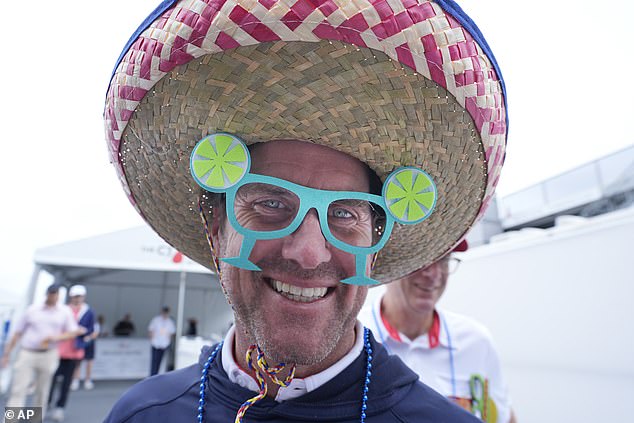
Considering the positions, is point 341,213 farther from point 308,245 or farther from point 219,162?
point 219,162

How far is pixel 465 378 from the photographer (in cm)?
205

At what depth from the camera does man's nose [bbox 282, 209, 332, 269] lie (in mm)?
847

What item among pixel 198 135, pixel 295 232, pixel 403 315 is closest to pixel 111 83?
pixel 198 135

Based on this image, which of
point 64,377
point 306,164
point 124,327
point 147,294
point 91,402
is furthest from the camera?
point 147,294

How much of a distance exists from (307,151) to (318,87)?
15cm

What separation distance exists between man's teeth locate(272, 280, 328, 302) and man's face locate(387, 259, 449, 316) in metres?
1.39

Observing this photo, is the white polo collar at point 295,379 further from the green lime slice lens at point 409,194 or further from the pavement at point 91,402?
the pavement at point 91,402

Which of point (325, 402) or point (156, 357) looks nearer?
point (325, 402)

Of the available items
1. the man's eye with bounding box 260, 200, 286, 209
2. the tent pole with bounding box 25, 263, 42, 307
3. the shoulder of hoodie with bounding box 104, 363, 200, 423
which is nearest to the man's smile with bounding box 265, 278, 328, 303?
the man's eye with bounding box 260, 200, 286, 209

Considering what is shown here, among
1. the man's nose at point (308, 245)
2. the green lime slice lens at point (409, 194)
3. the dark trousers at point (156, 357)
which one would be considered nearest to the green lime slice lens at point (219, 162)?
the man's nose at point (308, 245)

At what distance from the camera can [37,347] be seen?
14.9 feet

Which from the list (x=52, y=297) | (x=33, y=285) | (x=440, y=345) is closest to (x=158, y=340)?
(x=33, y=285)

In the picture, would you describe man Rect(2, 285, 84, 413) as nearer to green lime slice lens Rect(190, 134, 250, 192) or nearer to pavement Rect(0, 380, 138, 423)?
pavement Rect(0, 380, 138, 423)

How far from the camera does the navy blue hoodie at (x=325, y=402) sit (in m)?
0.92
